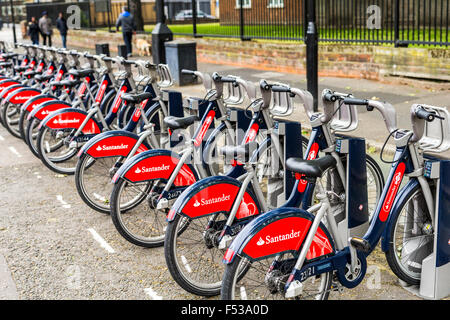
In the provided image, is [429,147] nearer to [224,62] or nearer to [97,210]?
[97,210]

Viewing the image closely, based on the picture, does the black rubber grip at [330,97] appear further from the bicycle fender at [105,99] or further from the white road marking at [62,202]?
the bicycle fender at [105,99]

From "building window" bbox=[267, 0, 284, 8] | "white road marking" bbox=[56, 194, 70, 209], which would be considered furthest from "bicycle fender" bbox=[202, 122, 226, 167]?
"building window" bbox=[267, 0, 284, 8]

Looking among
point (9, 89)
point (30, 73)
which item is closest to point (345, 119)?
point (9, 89)

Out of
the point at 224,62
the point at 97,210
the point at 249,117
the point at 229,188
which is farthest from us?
the point at 224,62

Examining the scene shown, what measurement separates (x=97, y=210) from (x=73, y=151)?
1802 mm

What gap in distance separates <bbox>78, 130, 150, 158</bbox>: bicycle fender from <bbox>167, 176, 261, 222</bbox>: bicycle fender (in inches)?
70.6

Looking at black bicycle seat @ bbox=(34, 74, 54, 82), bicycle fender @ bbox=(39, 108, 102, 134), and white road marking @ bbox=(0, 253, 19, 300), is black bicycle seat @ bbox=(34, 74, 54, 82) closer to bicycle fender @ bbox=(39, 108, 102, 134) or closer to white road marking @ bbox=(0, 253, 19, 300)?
bicycle fender @ bbox=(39, 108, 102, 134)

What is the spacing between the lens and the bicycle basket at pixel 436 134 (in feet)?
12.7

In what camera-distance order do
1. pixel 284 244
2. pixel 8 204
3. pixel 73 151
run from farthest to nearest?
pixel 73 151
pixel 8 204
pixel 284 244

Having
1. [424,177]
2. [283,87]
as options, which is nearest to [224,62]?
[283,87]

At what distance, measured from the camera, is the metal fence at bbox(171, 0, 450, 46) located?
12914 mm
